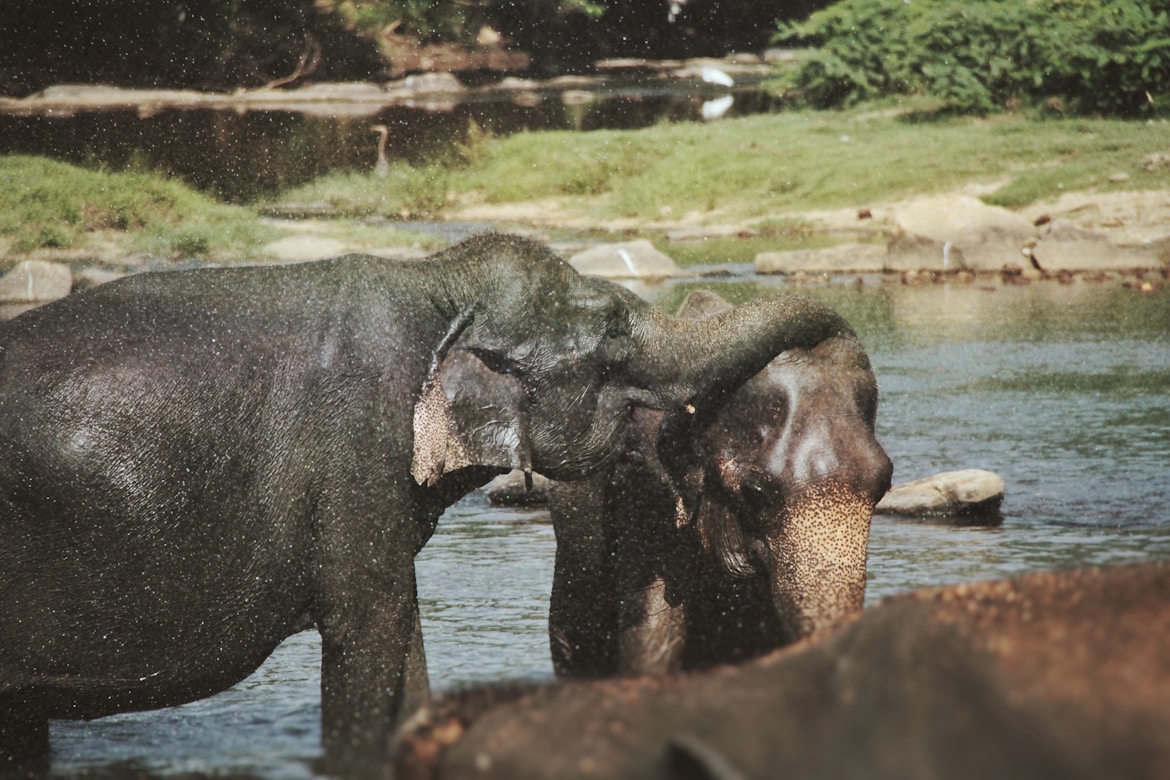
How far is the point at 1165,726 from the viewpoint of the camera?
2322 millimetres

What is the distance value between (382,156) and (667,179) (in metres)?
4.28

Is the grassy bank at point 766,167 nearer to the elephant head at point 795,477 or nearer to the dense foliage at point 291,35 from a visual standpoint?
the dense foliage at point 291,35

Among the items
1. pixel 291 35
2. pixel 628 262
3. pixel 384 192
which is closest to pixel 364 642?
pixel 628 262

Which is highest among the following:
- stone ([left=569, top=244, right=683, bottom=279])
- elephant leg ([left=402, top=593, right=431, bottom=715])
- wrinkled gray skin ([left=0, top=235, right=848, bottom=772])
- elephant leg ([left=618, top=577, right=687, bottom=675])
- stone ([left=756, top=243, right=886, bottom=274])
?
wrinkled gray skin ([left=0, top=235, right=848, bottom=772])

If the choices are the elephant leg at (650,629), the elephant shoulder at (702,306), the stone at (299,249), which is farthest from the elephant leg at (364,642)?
the stone at (299,249)

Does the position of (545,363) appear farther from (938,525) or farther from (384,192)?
(384,192)

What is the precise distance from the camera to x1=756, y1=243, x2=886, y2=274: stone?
71.6 feet

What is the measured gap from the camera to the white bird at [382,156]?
26562 mm

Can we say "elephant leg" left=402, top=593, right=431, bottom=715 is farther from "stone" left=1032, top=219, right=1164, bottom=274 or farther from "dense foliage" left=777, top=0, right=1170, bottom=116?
"dense foliage" left=777, top=0, right=1170, bottom=116

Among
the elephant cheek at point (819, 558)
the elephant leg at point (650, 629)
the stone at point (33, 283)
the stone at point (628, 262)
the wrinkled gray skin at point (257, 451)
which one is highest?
the wrinkled gray skin at point (257, 451)

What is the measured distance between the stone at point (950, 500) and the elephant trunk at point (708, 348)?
401cm

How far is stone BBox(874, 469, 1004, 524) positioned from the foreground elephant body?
22.4ft

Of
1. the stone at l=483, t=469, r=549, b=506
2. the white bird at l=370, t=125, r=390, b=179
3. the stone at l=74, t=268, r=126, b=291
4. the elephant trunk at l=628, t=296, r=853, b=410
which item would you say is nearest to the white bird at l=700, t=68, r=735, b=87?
the white bird at l=370, t=125, r=390, b=179

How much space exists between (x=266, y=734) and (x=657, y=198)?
834 inches
